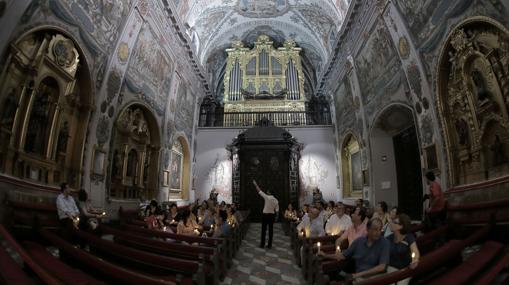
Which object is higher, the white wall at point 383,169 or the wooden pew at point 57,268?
the white wall at point 383,169

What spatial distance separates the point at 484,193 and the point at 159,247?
5.63 meters

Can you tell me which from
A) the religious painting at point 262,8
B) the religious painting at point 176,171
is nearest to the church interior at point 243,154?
the religious painting at point 176,171

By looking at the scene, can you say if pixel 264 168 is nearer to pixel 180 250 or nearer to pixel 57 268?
pixel 180 250

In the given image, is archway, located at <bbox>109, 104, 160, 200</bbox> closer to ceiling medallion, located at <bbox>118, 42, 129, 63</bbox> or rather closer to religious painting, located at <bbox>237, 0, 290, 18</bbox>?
ceiling medallion, located at <bbox>118, 42, 129, 63</bbox>

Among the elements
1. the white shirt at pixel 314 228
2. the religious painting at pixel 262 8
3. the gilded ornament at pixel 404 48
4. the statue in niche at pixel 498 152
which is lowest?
the white shirt at pixel 314 228

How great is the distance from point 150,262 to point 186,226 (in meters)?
2.43

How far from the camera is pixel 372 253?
2.95m

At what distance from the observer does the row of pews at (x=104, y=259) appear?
239 centimetres

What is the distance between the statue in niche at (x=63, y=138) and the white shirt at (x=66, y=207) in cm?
171

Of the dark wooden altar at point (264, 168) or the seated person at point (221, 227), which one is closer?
the seated person at point (221, 227)

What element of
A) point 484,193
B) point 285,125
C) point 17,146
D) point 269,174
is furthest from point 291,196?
point 17,146

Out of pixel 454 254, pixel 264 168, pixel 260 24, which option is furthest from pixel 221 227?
pixel 260 24

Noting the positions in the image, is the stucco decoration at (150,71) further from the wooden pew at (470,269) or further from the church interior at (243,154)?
the wooden pew at (470,269)

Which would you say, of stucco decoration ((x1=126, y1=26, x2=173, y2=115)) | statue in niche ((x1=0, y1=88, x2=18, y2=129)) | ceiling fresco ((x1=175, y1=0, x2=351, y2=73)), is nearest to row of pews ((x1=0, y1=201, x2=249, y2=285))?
statue in niche ((x1=0, y1=88, x2=18, y2=129))
